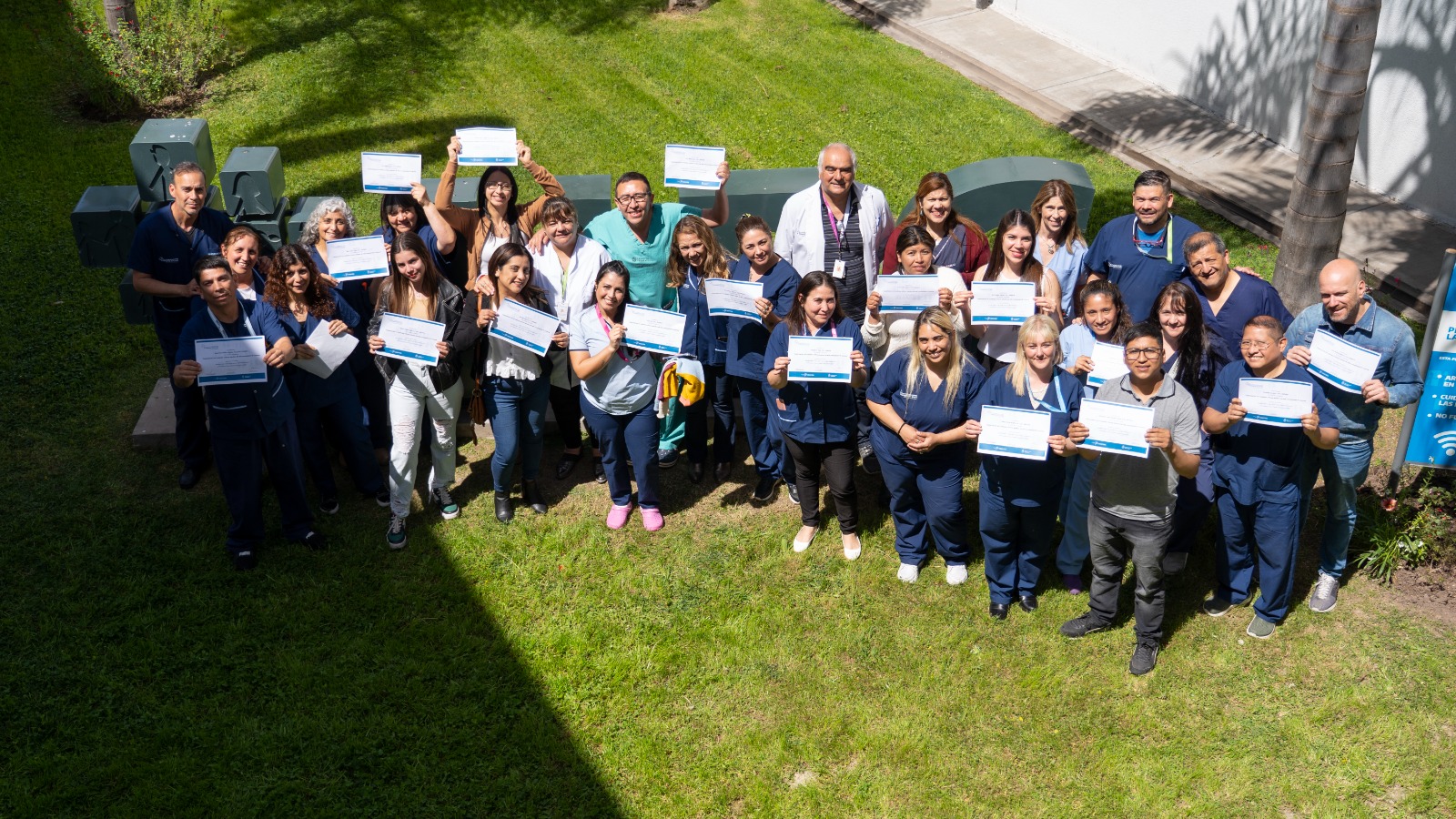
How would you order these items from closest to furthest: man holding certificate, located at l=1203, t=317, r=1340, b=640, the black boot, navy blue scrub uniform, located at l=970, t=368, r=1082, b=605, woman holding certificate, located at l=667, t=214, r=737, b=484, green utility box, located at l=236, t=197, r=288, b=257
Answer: man holding certificate, located at l=1203, t=317, r=1340, b=640 < navy blue scrub uniform, located at l=970, t=368, r=1082, b=605 < woman holding certificate, located at l=667, t=214, r=737, b=484 < the black boot < green utility box, located at l=236, t=197, r=288, b=257

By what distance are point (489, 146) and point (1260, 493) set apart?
503 centimetres

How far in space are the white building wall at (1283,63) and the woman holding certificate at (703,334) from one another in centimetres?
698

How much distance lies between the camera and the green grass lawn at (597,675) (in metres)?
6.17

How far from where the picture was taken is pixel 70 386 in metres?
9.17

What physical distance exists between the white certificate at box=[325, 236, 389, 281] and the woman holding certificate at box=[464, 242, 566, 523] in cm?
60

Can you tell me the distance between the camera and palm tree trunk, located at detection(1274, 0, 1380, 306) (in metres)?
8.55

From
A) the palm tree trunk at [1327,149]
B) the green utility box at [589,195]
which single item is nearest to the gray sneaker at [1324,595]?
the palm tree trunk at [1327,149]

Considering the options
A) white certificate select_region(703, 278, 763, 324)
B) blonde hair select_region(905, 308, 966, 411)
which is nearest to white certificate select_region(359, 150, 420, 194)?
white certificate select_region(703, 278, 763, 324)

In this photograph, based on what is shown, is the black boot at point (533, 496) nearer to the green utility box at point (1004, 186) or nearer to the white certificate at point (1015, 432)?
the white certificate at point (1015, 432)

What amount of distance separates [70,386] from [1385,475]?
933cm

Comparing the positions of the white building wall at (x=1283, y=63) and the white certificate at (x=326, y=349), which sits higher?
the white building wall at (x=1283, y=63)

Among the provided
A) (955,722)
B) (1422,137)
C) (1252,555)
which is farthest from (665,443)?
(1422,137)

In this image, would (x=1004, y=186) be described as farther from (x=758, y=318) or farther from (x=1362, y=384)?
(x=1362, y=384)

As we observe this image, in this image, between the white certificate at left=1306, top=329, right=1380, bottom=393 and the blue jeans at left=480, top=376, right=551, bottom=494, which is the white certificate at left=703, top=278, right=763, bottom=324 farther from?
the white certificate at left=1306, top=329, right=1380, bottom=393
